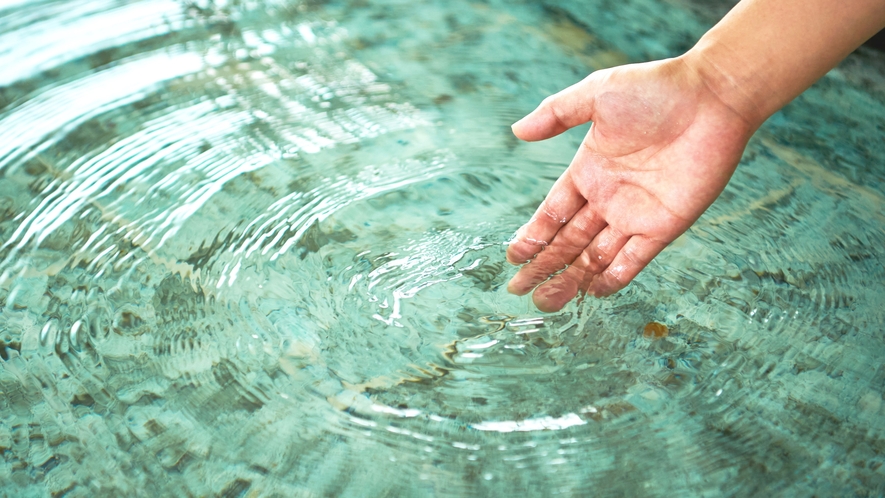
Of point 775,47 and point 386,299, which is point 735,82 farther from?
point 386,299


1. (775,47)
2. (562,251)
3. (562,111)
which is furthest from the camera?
(562,251)

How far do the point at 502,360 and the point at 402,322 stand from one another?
0.65ft

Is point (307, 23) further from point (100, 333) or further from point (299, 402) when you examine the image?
point (299, 402)

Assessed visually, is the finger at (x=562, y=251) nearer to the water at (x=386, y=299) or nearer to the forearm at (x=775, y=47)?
the water at (x=386, y=299)

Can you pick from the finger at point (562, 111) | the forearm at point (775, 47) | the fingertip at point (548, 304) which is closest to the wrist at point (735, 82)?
the forearm at point (775, 47)

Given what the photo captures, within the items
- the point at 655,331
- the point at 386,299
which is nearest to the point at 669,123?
the point at 655,331

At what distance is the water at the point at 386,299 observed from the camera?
3.42 feet

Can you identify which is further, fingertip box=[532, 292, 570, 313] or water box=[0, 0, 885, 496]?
fingertip box=[532, 292, 570, 313]

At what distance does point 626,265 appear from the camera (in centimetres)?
124

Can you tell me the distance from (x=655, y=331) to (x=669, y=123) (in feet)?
1.20

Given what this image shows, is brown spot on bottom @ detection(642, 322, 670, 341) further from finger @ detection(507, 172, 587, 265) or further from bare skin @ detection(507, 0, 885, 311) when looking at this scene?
finger @ detection(507, 172, 587, 265)

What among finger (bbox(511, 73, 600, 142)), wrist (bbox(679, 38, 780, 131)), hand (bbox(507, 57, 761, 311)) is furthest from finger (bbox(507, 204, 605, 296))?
wrist (bbox(679, 38, 780, 131))

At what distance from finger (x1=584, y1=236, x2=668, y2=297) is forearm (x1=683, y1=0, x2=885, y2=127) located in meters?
0.26

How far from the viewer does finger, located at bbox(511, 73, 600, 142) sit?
3.96 feet
